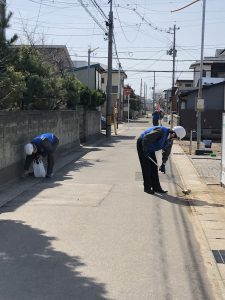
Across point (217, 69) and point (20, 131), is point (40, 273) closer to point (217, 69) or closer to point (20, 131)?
point (20, 131)

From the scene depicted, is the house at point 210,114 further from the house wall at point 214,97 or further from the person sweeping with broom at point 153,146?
the person sweeping with broom at point 153,146

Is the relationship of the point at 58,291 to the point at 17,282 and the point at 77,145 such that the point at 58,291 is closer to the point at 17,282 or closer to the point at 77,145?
the point at 17,282

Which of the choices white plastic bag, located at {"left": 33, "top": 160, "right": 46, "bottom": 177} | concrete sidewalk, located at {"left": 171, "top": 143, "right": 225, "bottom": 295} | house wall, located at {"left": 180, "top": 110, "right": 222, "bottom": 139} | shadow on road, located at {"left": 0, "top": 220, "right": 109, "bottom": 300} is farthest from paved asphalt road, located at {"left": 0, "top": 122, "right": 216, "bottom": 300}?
house wall, located at {"left": 180, "top": 110, "right": 222, "bottom": 139}

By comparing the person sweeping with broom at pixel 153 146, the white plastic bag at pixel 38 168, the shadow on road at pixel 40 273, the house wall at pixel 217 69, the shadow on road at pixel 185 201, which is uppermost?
the house wall at pixel 217 69

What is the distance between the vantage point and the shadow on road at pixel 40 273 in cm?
474

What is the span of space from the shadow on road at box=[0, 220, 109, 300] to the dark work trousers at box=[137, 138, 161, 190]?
420cm

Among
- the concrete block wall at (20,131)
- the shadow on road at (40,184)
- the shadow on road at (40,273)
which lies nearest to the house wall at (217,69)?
the concrete block wall at (20,131)

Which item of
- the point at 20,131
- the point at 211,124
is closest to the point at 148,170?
the point at 20,131

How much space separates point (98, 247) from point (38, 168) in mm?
6497

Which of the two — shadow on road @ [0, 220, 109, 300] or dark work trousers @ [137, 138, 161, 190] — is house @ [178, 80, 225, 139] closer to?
dark work trousers @ [137, 138, 161, 190]

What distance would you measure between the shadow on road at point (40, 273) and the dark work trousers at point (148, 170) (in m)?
4.20

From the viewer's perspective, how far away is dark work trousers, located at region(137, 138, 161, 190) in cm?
1066

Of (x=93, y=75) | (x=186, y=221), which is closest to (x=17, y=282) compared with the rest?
(x=186, y=221)

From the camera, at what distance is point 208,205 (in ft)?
31.3
